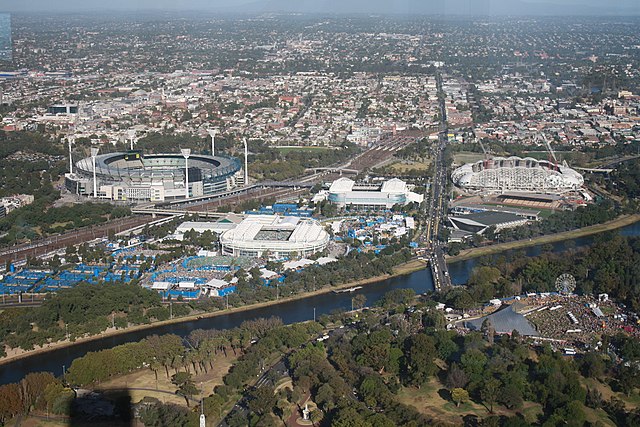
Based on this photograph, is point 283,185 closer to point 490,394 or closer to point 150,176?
point 150,176

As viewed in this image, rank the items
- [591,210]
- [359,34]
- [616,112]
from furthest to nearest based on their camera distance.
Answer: [359,34], [616,112], [591,210]

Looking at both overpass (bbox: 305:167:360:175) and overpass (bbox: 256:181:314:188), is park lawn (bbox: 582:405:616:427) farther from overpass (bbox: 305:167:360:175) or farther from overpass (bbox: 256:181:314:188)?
overpass (bbox: 305:167:360:175)

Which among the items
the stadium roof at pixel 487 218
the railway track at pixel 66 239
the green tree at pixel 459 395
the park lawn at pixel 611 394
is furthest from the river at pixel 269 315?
the railway track at pixel 66 239

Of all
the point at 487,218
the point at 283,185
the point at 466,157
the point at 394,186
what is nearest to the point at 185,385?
the point at 487,218

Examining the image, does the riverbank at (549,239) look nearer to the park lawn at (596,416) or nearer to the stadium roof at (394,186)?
the stadium roof at (394,186)

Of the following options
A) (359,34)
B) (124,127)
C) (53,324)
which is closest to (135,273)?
(53,324)

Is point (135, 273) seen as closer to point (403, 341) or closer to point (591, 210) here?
point (403, 341)
